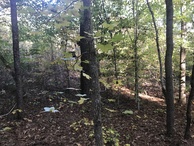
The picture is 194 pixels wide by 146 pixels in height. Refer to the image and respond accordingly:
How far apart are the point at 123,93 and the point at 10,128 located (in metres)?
5.51

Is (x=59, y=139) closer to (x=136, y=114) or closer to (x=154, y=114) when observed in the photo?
(x=136, y=114)

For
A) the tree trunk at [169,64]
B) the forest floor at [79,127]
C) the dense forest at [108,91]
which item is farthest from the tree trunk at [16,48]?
the tree trunk at [169,64]

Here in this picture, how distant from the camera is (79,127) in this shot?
5.35 metres

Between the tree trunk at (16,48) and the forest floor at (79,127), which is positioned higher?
the tree trunk at (16,48)

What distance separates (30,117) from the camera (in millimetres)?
5984

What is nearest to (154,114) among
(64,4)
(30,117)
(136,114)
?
(136,114)

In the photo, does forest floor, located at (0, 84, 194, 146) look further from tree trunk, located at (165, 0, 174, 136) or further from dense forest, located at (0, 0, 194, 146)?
tree trunk, located at (165, 0, 174, 136)

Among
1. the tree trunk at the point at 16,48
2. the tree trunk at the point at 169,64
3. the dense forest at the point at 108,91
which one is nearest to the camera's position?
the dense forest at the point at 108,91

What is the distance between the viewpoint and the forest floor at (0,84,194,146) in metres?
4.63

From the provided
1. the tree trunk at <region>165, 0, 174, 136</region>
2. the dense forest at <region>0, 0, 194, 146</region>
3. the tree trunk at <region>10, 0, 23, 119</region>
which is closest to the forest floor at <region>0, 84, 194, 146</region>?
the dense forest at <region>0, 0, 194, 146</region>

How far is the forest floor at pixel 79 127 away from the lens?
182 inches

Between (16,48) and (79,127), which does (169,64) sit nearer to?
(79,127)

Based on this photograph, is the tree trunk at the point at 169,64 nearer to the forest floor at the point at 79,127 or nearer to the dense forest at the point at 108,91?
the dense forest at the point at 108,91

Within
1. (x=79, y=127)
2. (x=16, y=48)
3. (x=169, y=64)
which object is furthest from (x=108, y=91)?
(x=16, y=48)
